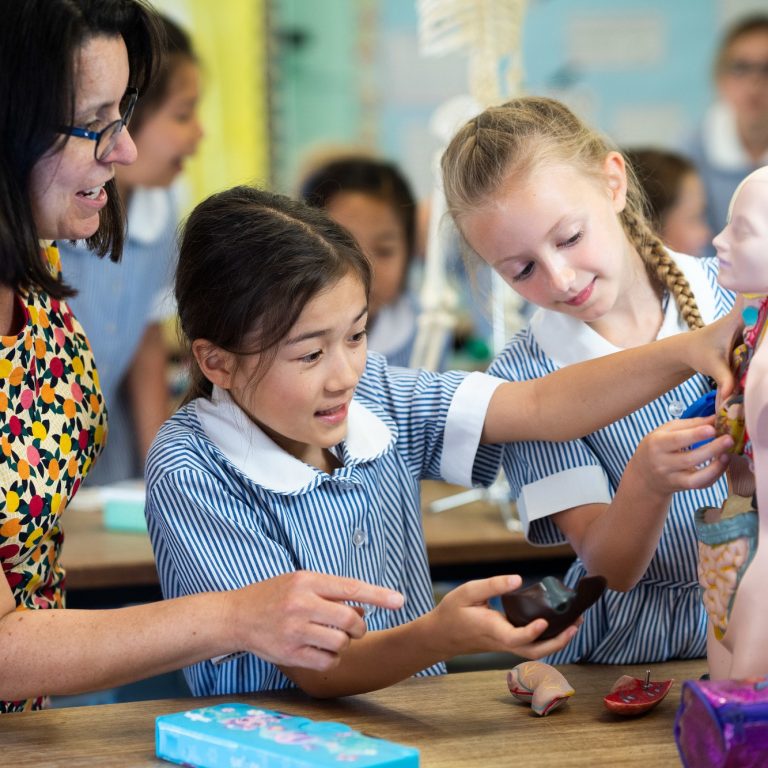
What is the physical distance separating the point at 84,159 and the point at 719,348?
658 mm

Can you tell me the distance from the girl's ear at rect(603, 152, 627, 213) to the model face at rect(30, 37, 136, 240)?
56 cm

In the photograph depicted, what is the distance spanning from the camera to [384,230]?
2.90 m

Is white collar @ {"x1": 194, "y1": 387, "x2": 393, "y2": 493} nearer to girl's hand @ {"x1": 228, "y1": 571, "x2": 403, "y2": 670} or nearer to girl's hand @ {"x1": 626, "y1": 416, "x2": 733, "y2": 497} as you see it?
girl's hand @ {"x1": 228, "y1": 571, "x2": 403, "y2": 670}

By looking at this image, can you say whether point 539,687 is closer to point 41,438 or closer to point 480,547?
point 41,438

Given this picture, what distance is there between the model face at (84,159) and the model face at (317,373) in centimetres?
24

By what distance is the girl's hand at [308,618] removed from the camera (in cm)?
108

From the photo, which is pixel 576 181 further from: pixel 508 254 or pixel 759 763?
pixel 759 763

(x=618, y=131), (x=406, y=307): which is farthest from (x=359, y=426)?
(x=618, y=131)

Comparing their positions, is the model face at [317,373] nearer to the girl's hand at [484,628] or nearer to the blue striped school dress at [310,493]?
the blue striped school dress at [310,493]

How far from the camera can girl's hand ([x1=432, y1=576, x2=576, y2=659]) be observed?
1057 mm

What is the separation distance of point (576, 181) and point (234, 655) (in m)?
0.66

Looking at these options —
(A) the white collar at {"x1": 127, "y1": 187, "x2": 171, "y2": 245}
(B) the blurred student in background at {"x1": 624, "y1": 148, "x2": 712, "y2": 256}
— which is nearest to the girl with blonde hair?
(A) the white collar at {"x1": 127, "y1": 187, "x2": 171, "y2": 245}

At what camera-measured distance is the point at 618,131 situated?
15.7 feet

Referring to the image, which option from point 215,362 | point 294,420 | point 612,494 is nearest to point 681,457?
point 612,494
